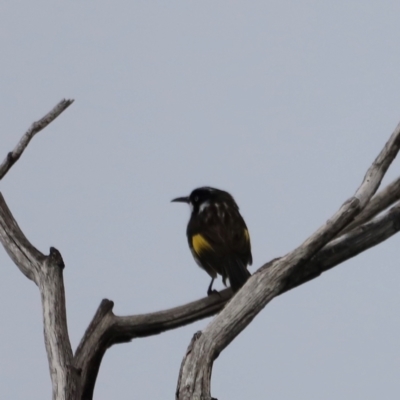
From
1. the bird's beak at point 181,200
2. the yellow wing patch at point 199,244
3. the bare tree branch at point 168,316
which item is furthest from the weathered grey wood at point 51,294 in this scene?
the bird's beak at point 181,200

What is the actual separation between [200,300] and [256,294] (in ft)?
4.26

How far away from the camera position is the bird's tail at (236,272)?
7574mm

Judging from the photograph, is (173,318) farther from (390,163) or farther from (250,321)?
(390,163)

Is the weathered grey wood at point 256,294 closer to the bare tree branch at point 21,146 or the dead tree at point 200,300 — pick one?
the dead tree at point 200,300

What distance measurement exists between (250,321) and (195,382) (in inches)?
30.3

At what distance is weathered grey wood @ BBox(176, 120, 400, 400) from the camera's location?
496cm

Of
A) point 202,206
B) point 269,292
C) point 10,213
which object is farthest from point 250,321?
point 202,206

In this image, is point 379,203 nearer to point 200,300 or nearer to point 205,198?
point 200,300

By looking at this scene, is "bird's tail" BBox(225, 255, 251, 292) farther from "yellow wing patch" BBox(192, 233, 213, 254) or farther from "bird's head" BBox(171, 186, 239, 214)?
"bird's head" BBox(171, 186, 239, 214)

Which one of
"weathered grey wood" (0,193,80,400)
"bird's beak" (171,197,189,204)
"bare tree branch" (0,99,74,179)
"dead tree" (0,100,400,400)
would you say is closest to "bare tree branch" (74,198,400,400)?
"dead tree" (0,100,400,400)

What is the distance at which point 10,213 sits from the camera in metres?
6.88

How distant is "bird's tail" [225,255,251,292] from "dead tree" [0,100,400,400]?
12.7 inches

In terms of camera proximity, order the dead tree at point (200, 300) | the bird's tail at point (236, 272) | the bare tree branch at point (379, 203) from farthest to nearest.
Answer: the bird's tail at point (236, 272)
the bare tree branch at point (379, 203)
the dead tree at point (200, 300)

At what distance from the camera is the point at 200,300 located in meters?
6.85
